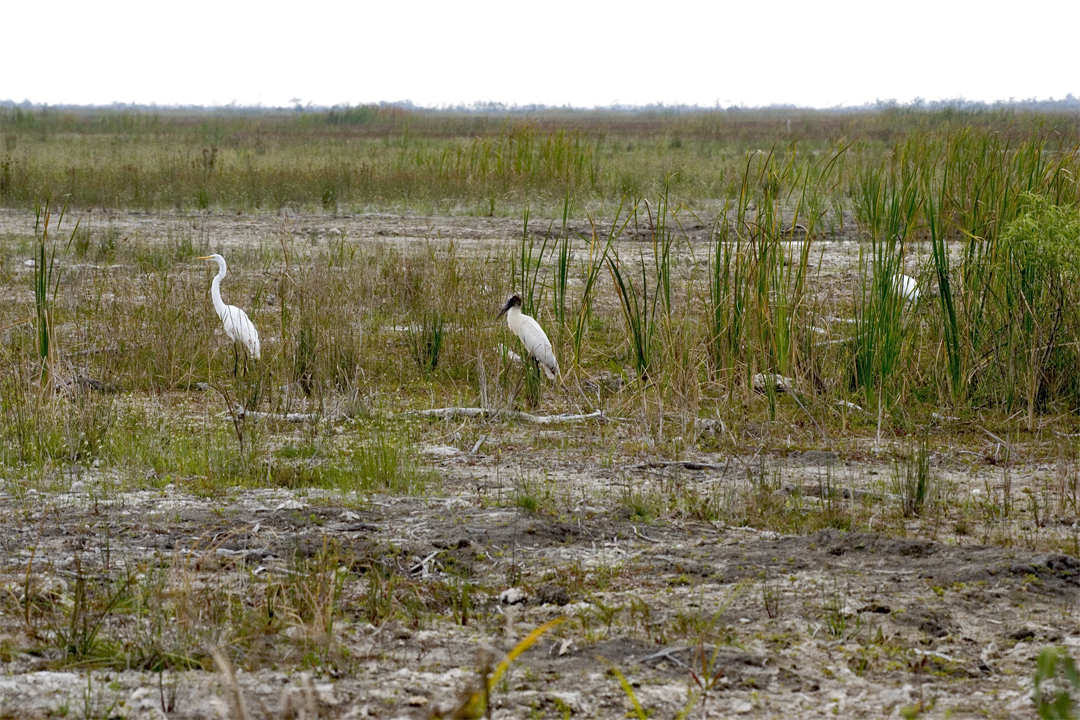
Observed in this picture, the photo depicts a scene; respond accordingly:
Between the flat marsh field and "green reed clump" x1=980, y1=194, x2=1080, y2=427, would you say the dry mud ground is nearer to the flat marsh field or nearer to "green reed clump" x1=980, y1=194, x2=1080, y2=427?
the flat marsh field

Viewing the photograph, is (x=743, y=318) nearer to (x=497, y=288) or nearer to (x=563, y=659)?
(x=497, y=288)

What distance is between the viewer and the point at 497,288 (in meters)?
8.80

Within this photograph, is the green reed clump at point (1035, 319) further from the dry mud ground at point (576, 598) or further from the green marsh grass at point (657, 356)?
the dry mud ground at point (576, 598)

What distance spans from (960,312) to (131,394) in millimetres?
4819

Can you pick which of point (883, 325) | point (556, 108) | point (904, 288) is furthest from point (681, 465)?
point (556, 108)

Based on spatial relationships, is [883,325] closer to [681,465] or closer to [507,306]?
[681,465]

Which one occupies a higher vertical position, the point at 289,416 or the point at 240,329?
the point at 240,329

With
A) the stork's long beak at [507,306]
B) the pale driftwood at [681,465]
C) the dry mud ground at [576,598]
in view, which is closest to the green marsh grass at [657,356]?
the stork's long beak at [507,306]

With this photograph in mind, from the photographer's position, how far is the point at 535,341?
21.5 ft

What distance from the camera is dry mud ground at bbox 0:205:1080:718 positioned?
286 centimetres

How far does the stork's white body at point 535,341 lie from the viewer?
6.51 metres

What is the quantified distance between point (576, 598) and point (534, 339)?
3174 millimetres

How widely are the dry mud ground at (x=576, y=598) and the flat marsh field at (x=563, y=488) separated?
0.05 ft

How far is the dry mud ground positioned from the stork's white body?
156 cm
